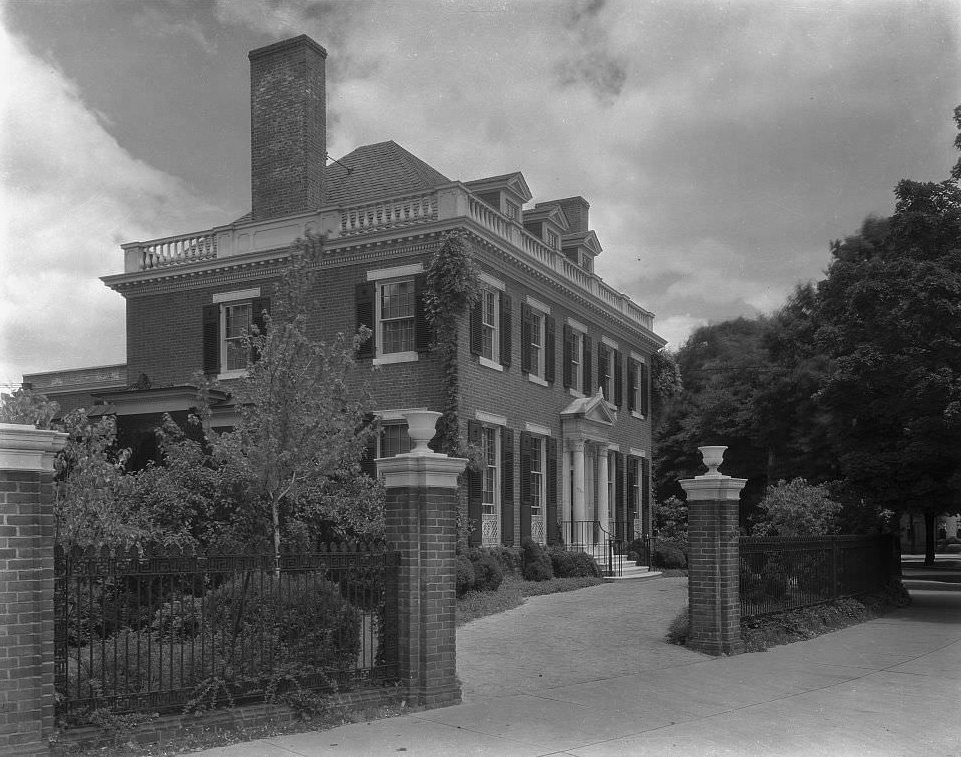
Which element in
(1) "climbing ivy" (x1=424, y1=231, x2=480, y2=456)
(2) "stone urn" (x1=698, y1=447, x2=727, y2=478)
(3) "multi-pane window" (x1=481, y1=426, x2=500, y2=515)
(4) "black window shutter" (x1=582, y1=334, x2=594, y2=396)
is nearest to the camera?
(2) "stone urn" (x1=698, y1=447, x2=727, y2=478)

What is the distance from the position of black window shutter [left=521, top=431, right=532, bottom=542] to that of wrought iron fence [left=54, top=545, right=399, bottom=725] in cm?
1415

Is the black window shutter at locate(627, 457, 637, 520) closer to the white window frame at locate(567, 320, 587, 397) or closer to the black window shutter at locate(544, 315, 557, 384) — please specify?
the white window frame at locate(567, 320, 587, 397)

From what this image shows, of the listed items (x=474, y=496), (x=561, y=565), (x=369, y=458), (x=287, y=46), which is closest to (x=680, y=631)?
(x=474, y=496)

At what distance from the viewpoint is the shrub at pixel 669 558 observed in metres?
27.2

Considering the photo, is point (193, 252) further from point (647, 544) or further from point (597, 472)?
point (647, 544)

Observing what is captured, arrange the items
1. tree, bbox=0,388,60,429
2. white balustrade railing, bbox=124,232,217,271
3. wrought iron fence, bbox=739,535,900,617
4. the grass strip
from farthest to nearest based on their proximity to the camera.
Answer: white balustrade railing, bbox=124,232,217,271 < the grass strip < wrought iron fence, bbox=739,535,900,617 < tree, bbox=0,388,60,429

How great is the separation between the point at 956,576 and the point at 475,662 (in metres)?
26.7

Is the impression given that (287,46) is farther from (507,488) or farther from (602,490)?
(602,490)

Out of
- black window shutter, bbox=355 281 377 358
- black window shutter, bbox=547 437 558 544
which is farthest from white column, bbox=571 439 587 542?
black window shutter, bbox=355 281 377 358

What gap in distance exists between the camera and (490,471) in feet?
75.5

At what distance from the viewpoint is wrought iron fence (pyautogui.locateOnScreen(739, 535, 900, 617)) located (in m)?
14.3

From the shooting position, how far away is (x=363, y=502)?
14.8 meters

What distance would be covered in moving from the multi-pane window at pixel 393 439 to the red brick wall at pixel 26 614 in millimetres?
14299

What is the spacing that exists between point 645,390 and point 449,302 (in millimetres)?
13650
